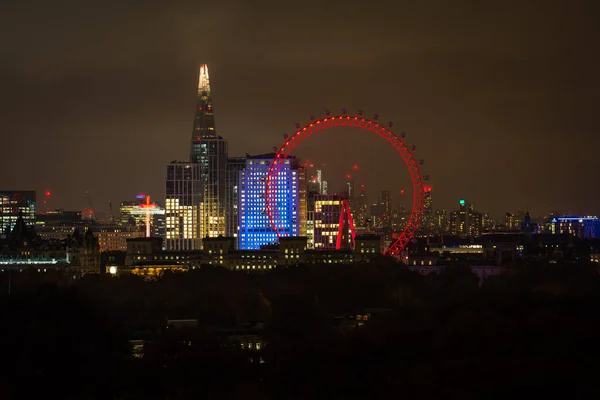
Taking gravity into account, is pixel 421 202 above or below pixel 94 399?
above

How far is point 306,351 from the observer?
87625mm

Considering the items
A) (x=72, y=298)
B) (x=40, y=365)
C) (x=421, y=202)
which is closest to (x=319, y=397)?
(x=40, y=365)

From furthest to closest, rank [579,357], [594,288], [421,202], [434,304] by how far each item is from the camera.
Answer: [421,202] → [594,288] → [434,304] → [579,357]

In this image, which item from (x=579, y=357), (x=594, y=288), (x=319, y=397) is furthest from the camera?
(x=594, y=288)

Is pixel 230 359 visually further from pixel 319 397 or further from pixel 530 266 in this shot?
pixel 530 266

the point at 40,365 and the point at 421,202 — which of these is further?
the point at 421,202

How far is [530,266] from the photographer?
164500mm

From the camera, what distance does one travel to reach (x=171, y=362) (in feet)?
279

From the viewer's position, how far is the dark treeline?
3073 inches

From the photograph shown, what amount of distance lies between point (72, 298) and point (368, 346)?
18.4 m

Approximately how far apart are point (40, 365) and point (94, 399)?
5.13m

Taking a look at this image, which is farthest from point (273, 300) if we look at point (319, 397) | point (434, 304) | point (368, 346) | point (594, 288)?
point (319, 397)

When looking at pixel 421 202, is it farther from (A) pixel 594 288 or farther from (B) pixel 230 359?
(B) pixel 230 359

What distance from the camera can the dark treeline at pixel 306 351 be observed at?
78062 mm
